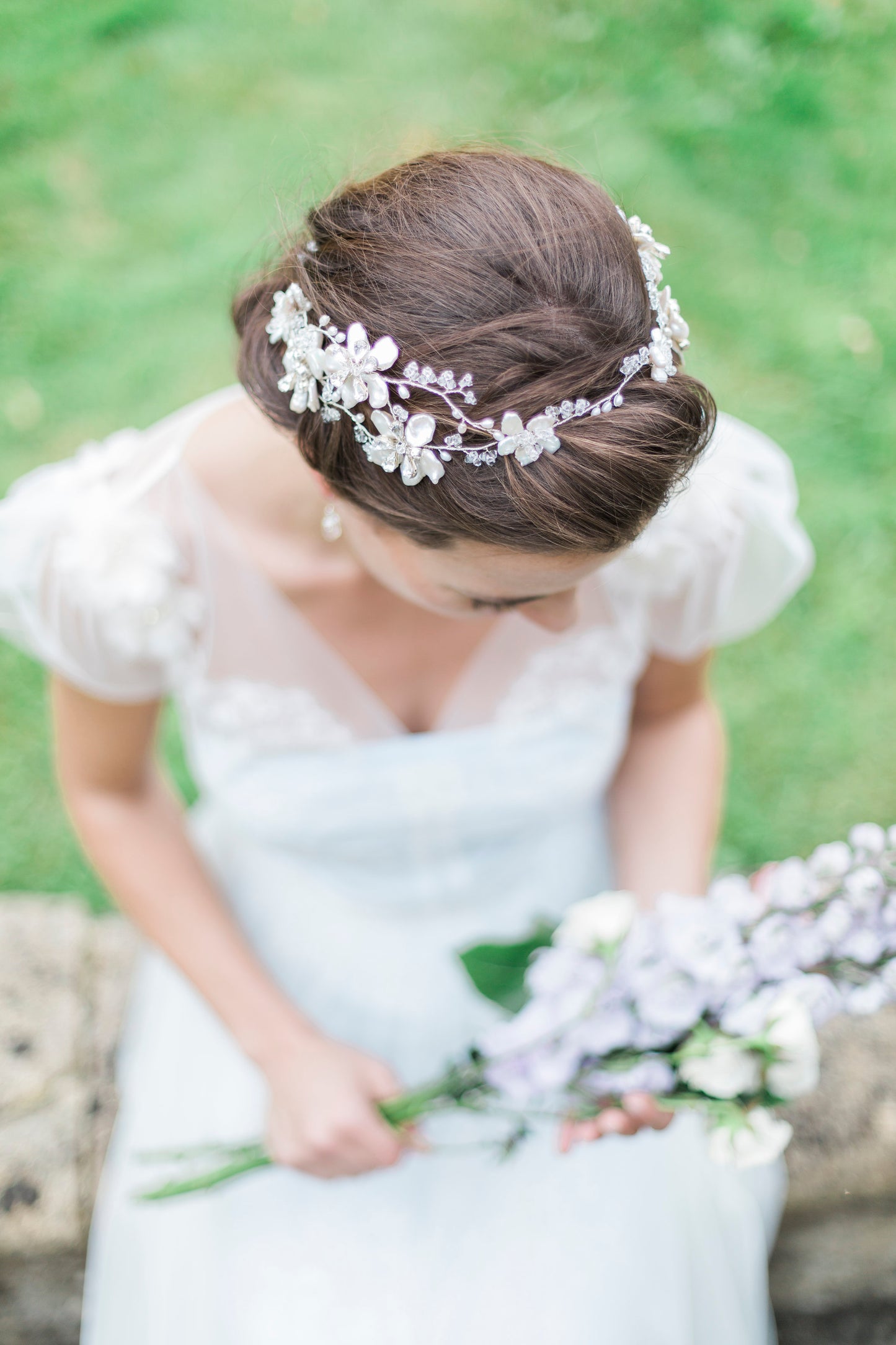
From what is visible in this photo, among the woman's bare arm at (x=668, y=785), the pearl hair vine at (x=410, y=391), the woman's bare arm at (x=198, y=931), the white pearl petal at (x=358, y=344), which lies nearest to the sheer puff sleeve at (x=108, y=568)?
the woman's bare arm at (x=198, y=931)

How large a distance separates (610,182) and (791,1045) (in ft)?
8.77

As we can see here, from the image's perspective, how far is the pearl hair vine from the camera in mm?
1099

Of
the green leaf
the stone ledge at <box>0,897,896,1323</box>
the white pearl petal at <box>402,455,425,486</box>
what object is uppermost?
the white pearl petal at <box>402,455,425,486</box>

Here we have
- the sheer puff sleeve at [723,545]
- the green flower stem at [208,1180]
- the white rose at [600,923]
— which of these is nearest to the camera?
the white rose at [600,923]

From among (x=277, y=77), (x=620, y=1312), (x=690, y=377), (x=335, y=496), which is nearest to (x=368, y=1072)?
(x=620, y=1312)

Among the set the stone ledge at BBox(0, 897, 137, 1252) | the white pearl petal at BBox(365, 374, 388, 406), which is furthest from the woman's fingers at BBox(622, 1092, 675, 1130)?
the stone ledge at BBox(0, 897, 137, 1252)

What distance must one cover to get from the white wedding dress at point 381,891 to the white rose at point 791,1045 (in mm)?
582

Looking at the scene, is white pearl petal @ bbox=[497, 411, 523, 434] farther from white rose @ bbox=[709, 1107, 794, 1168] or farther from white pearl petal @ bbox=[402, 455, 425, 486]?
white rose @ bbox=[709, 1107, 794, 1168]

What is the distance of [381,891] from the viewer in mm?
1874

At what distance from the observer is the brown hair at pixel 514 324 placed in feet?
3.59

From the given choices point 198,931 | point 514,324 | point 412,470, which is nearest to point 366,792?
A: point 198,931

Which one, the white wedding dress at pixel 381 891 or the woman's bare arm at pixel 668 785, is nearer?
the white wedding dress at pixel 381 891

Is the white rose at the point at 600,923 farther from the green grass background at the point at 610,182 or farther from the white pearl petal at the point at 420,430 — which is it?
the green grass background at the point at 610,182

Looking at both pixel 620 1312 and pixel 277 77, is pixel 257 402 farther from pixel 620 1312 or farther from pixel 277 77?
pixel 277 77
